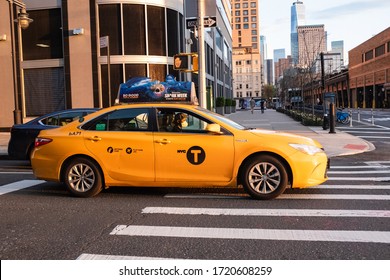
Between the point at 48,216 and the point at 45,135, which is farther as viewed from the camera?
the point at 45,135

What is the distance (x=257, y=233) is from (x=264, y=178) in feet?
5.61

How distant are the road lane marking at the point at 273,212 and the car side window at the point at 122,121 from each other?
61.4 inches

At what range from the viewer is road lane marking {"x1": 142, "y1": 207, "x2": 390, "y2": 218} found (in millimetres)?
6035

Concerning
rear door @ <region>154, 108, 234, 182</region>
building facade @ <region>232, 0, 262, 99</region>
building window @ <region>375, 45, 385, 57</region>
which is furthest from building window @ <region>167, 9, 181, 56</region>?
building facade @ <region>232, 0, 262, 99</region>

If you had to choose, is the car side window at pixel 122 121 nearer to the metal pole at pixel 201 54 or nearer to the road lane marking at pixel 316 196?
the road lane marking at pixel 316 196

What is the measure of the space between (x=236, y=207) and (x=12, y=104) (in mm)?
20412

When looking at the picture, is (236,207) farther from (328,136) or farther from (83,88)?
(83,88)

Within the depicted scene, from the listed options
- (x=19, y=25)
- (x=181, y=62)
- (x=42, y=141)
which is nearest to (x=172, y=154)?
(x=42, y=141)

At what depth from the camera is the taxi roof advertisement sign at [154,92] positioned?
10.4 metres

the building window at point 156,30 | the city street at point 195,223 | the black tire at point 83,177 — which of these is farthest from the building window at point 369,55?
the black tire at point 83,177

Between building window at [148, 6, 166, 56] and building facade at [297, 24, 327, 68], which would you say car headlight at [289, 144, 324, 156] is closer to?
building window at [148, 6, 166, 56]

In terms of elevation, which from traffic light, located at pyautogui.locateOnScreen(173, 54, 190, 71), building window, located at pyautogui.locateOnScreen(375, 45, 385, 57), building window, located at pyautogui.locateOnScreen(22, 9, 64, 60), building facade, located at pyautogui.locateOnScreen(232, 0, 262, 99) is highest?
building facade, located at pyautogui.locateOnScreen(232, 0, 262, 99)
